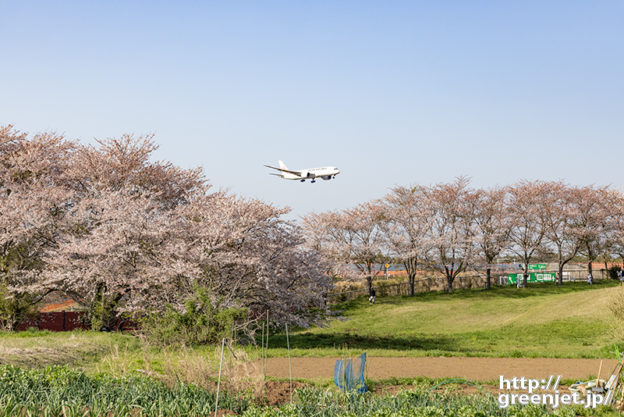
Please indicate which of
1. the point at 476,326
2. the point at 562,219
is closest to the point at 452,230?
the point at 562,219

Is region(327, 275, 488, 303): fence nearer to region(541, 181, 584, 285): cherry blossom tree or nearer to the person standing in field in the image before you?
the person standing in field

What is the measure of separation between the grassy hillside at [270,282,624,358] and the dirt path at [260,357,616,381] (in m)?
1.40

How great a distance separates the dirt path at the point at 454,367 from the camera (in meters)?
13.3

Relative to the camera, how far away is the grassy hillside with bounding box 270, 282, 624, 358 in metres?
21.0

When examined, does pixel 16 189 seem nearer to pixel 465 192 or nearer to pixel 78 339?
pixel 78 339

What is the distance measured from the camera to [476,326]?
110 ft

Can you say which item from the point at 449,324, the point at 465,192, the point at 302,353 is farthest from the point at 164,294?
the point at 465,192

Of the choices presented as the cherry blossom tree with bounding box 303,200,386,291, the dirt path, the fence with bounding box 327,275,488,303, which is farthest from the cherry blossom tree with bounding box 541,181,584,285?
the dirt path

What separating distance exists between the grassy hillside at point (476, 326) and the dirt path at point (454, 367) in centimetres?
140

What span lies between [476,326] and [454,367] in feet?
65.5

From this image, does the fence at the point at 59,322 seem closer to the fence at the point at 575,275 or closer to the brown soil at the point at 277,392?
the brown soil at the point at 277,392

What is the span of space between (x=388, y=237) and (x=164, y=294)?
109ft

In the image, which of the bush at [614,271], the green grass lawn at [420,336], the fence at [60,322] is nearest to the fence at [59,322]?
the fence at [60,322]

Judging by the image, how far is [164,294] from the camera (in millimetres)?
20859
